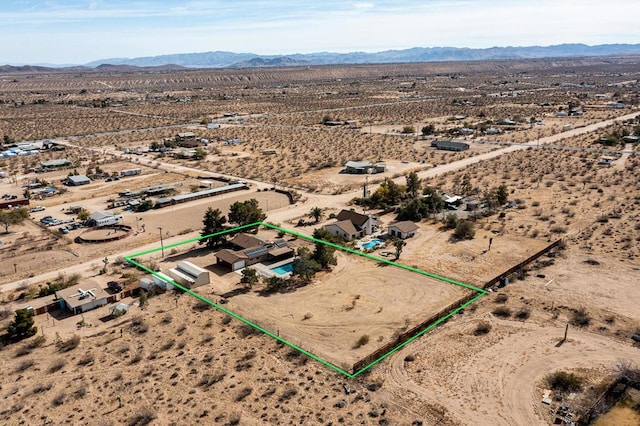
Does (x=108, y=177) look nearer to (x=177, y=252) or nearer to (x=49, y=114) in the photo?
(x=177, y=252)

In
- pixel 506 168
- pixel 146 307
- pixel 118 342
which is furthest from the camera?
pixel 506 168

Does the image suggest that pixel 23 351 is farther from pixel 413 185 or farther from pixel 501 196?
pixel 501 196

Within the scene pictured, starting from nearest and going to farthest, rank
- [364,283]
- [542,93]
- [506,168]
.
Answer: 1. [364,283]
2. [506,168]
3. [542,93]

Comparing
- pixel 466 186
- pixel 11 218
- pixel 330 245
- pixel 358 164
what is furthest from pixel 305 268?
pixel 358 164

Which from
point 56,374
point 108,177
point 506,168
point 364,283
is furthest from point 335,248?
point 108,177

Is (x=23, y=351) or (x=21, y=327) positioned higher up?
(x=21, y=327)

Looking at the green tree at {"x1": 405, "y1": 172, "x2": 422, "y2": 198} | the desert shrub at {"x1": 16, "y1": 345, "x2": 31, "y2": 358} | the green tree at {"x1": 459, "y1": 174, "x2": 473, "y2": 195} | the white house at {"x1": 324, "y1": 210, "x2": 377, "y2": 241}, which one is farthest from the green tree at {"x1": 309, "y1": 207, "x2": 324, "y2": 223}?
the desert shrub at {"x1": 16, "y1": 345, "x2": 31, "y2": 358}
